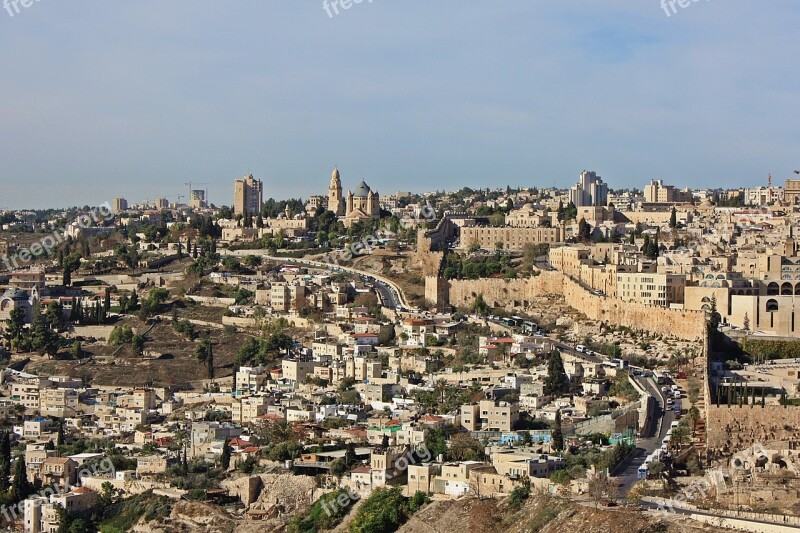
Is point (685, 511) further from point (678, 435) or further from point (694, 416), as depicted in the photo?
point (694, 416)

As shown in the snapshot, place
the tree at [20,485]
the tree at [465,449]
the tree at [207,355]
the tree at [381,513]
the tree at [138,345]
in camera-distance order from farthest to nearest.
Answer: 1. the tree at [138,345]
2. the tree at [207,355]
3. the tree at [20,485]
4. the tree at [465,449]
5. the tree at [381,513]

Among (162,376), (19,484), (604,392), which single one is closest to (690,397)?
(604,392)

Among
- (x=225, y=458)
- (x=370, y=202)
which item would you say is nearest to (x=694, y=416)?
(x=225, y=458)

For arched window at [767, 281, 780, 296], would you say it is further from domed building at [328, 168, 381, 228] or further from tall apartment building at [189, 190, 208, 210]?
tall apartment building at [189, 190, 208, 210]

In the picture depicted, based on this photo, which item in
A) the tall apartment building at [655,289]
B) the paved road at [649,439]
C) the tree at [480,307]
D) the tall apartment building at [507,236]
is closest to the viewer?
the paved road at [649,439]

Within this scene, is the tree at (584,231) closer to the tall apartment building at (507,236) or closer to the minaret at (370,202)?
the tall apartment building at (507,236)

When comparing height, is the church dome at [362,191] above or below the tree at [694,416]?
above

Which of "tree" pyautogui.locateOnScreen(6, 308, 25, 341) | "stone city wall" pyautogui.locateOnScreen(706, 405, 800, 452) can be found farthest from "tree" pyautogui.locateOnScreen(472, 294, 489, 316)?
"stone city wall" pyautogui.locateOnScreen(706, 405, 800, 452)

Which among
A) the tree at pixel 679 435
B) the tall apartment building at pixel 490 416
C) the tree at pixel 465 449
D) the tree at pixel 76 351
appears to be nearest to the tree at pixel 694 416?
the tree at pixel 679 435
